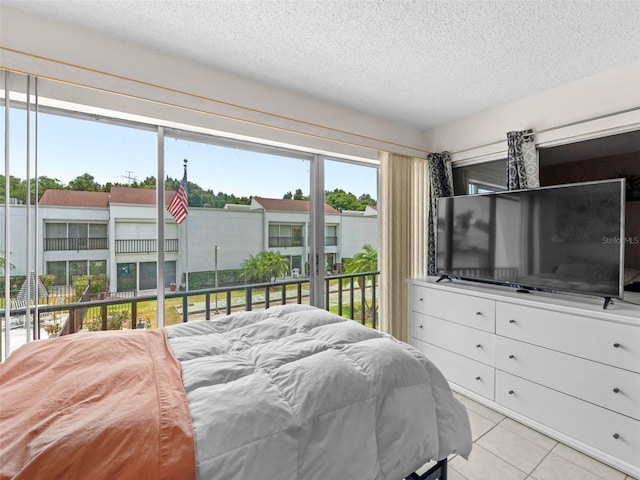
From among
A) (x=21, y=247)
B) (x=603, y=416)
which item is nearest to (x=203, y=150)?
(x=21, y=247)

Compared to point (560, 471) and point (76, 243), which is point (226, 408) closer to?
point (76, 243)

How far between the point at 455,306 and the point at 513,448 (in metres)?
1.04

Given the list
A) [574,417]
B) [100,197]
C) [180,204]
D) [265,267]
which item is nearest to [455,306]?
[574,417]

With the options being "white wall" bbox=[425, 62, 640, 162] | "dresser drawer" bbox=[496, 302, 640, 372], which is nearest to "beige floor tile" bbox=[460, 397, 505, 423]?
"dresser drawer" bbox=[496, 302, 640, 372]

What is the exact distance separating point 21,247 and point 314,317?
1727 millimetres

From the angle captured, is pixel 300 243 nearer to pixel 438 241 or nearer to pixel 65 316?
pixel 438 241

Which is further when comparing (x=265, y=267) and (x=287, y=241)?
(x=287, y=241)

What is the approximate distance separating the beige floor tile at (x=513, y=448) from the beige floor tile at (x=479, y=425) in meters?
0.03

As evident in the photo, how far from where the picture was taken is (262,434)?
923mm

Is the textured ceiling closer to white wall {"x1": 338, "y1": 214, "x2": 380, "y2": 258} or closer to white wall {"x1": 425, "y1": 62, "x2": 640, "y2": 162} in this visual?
white wall {"x1": 425, "y1": 62, "x2": 640, "y2": 162}

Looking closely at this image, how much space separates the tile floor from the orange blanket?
1.67 m

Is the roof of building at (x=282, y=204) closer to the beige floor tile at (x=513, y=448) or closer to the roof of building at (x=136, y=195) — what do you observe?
the roof of building at (x=136, y=195)

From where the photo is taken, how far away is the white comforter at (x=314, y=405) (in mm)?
910

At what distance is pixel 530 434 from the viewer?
2.12 m
